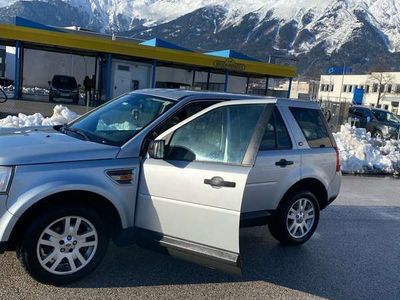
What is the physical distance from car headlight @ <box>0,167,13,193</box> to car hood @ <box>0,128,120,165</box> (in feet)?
0.16

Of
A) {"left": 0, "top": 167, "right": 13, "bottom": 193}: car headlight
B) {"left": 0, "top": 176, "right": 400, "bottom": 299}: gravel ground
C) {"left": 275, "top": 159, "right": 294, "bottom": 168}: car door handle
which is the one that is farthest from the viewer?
{"left": 275, "top": 159, "right": 294, "bottom": 168}: car door handle

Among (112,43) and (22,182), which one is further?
(112,43)

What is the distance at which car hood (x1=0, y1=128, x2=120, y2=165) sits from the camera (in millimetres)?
4133

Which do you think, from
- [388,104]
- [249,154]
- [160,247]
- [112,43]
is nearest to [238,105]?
[249,154]

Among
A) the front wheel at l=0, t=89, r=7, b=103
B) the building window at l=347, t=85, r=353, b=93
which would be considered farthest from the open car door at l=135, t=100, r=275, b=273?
the building window at l=347, t=85, r=353, b=93

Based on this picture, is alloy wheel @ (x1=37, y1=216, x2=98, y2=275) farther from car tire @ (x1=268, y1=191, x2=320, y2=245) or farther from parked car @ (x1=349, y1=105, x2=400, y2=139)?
parked car @ (x1=349, y1=105, x2=400, y2=139)

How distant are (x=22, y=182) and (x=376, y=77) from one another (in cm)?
9634

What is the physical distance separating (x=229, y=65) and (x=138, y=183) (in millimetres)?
28479

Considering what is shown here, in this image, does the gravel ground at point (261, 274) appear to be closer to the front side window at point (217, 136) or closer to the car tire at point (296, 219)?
the car tire at point (296, 219)

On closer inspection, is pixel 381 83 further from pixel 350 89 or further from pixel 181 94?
pixel 181 94

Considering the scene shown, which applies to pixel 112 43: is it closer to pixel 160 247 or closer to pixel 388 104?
pixel 160 247

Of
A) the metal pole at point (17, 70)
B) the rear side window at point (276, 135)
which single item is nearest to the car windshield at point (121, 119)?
the rear side window at point (276, 135)

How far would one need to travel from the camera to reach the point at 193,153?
15.1 feet

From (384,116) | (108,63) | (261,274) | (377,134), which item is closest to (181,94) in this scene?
(261,274)
